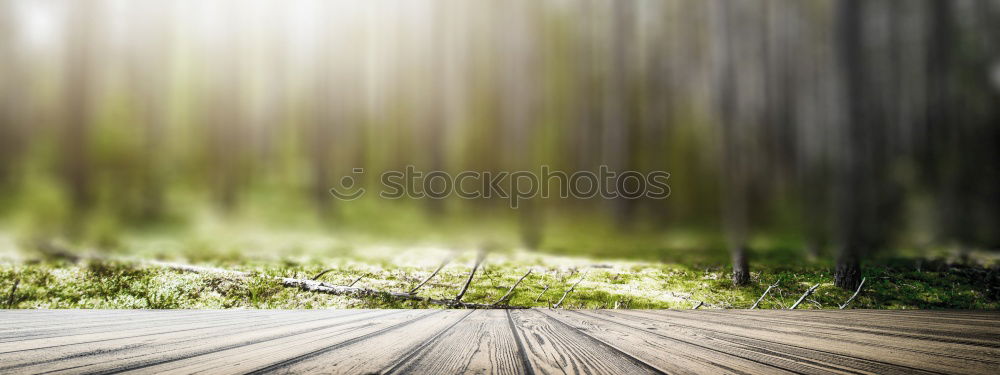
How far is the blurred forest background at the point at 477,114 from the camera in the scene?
1473 millimetres

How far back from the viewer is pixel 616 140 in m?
1.52

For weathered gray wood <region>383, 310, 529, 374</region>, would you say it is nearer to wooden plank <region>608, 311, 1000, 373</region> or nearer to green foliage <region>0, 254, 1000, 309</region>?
wooden plank <region>608, 311, 1000, 373</region>

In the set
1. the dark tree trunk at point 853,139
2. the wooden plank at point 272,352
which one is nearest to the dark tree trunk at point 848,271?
the dark tree trunk at point 853,139

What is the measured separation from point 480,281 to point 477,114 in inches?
44.4

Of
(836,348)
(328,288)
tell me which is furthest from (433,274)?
(836,348)

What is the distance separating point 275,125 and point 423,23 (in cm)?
59

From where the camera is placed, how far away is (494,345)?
0.83 meters

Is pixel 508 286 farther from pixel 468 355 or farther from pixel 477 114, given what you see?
pixel 468 355

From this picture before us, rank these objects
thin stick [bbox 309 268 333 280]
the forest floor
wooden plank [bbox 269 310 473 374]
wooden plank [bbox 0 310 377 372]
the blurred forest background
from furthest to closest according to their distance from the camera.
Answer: thin stick [bbox 309 268 333 280] → the forest floor → the blurred forest background → wooden plank [bbox 0 310 377 372] → wooden plank [bbox 269 310 473 374]

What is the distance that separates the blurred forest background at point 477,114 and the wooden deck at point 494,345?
37cm

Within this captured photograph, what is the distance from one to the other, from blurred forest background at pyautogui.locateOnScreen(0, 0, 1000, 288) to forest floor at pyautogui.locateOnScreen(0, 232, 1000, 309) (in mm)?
471

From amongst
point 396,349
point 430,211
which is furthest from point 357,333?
point 430,211

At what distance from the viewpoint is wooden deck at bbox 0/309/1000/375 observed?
2.29 feet

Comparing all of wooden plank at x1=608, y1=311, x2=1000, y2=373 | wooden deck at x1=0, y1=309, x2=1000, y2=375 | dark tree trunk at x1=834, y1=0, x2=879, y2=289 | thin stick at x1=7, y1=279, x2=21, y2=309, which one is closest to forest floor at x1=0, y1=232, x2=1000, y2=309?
thin stick at x1=7, y1=279, x2=21, y2=309
